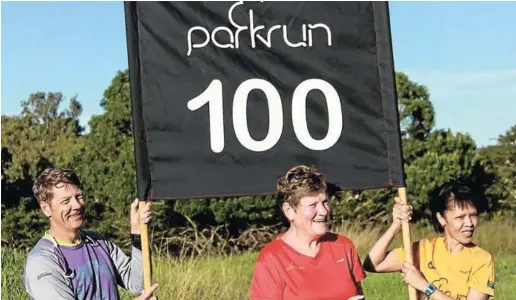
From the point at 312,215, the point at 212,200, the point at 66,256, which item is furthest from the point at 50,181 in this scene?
the point at 212,200

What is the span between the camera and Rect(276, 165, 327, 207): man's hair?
4078mm

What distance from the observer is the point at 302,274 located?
4.04m

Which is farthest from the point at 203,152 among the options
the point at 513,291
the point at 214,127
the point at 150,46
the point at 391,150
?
the point at 513,291

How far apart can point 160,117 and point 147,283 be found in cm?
80

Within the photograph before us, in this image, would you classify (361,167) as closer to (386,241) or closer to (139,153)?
(386,241)

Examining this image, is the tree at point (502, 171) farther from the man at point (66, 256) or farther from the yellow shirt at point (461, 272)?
the man at point (66, 256)

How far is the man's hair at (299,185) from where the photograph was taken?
4.08 metres

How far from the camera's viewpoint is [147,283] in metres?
Answer: 4.34

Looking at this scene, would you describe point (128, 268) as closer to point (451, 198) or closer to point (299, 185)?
point (299, 185)

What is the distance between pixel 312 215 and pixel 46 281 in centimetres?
114

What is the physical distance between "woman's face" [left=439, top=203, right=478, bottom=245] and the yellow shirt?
8cm

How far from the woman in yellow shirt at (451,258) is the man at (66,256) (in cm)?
121

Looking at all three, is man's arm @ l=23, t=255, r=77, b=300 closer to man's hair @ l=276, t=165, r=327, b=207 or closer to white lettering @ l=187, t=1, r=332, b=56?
man's hair @ l=276, t=165, r=327, b=207

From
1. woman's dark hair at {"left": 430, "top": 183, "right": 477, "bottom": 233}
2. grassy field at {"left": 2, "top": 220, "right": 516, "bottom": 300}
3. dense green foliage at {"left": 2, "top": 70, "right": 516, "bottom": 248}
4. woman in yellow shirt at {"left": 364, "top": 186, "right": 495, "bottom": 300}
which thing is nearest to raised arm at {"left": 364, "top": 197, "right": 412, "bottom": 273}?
woman in yellow shirt at {"left": 364, "top": 186, "right": 495, "bottom": 300}
